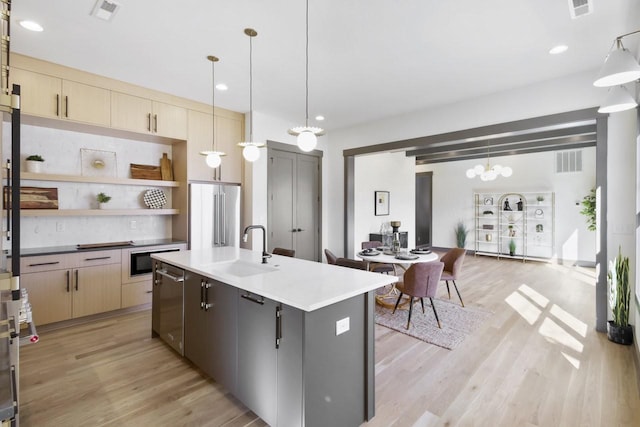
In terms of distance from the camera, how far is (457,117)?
4520mm

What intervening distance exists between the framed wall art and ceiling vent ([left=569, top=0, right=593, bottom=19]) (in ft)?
15.7

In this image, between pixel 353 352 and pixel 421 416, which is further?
pixel 421 416

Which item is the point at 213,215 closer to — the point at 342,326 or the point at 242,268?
the point at 242,268

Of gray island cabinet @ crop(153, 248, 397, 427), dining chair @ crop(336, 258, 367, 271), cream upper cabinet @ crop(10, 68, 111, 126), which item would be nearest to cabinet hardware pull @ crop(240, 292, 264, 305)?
gray island cabinet @ crop(153, 248, 397, 427)

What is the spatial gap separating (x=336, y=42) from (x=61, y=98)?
10.3ft

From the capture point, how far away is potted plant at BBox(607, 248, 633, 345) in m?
3.08

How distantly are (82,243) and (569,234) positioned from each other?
9945 millimetres

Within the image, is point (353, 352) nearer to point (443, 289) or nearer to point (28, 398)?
point (28, 398)

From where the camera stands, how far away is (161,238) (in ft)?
15.4

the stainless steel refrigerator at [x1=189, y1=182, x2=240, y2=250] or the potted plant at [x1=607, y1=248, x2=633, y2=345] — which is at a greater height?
the stainless steel refrigerator at [x1=189, y1=182, x2=240, y2=250]

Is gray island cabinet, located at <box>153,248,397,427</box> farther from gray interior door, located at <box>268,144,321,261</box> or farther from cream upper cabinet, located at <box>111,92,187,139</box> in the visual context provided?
gray interior door, located at <box>268,144,321,261</box>

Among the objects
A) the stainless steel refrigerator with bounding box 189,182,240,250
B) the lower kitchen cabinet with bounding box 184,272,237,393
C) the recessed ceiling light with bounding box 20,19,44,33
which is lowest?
the lower kitchen cabinet with bounding box 184,272,237,393

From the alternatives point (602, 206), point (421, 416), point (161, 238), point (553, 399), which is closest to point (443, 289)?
point (602, 206)

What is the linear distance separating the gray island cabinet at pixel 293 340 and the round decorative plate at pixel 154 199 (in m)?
2.53
